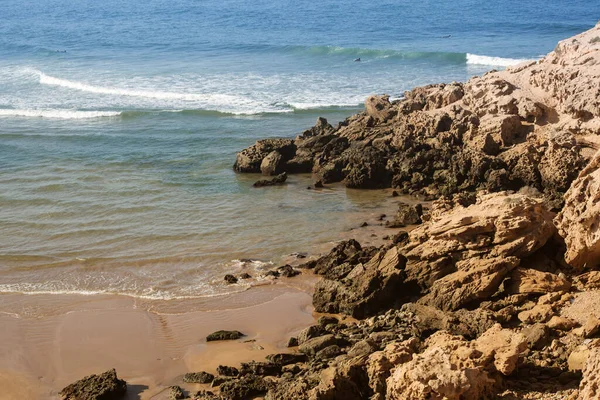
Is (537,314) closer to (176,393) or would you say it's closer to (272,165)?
(176,393)

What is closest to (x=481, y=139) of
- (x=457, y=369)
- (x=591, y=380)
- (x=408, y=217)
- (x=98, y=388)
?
(x=408, y=217)

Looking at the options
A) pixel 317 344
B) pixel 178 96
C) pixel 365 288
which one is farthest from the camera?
pixel 178 96

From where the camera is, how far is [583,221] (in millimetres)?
11797

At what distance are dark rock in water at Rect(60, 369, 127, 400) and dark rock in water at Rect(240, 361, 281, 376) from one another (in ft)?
5.77

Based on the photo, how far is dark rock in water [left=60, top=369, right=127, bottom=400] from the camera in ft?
35.9

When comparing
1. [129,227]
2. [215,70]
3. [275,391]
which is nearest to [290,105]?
[215,70]

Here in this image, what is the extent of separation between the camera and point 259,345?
1247cm

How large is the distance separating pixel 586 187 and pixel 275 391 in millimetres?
5772

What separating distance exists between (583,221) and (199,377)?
6.19 m

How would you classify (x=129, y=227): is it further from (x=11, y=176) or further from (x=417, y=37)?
(x=417, y=37)

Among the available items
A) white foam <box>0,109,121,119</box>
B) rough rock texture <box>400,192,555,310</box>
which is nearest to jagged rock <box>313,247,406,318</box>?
rough rock texture <box>400,192,555,310</box>

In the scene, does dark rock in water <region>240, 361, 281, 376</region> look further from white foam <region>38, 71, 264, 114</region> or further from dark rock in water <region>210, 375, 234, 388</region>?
white foam <region>38, 71, 264, 114</region>

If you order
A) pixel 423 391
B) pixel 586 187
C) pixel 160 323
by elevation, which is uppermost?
pixel 586 187

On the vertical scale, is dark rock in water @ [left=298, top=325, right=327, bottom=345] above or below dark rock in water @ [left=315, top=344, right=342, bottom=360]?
below
